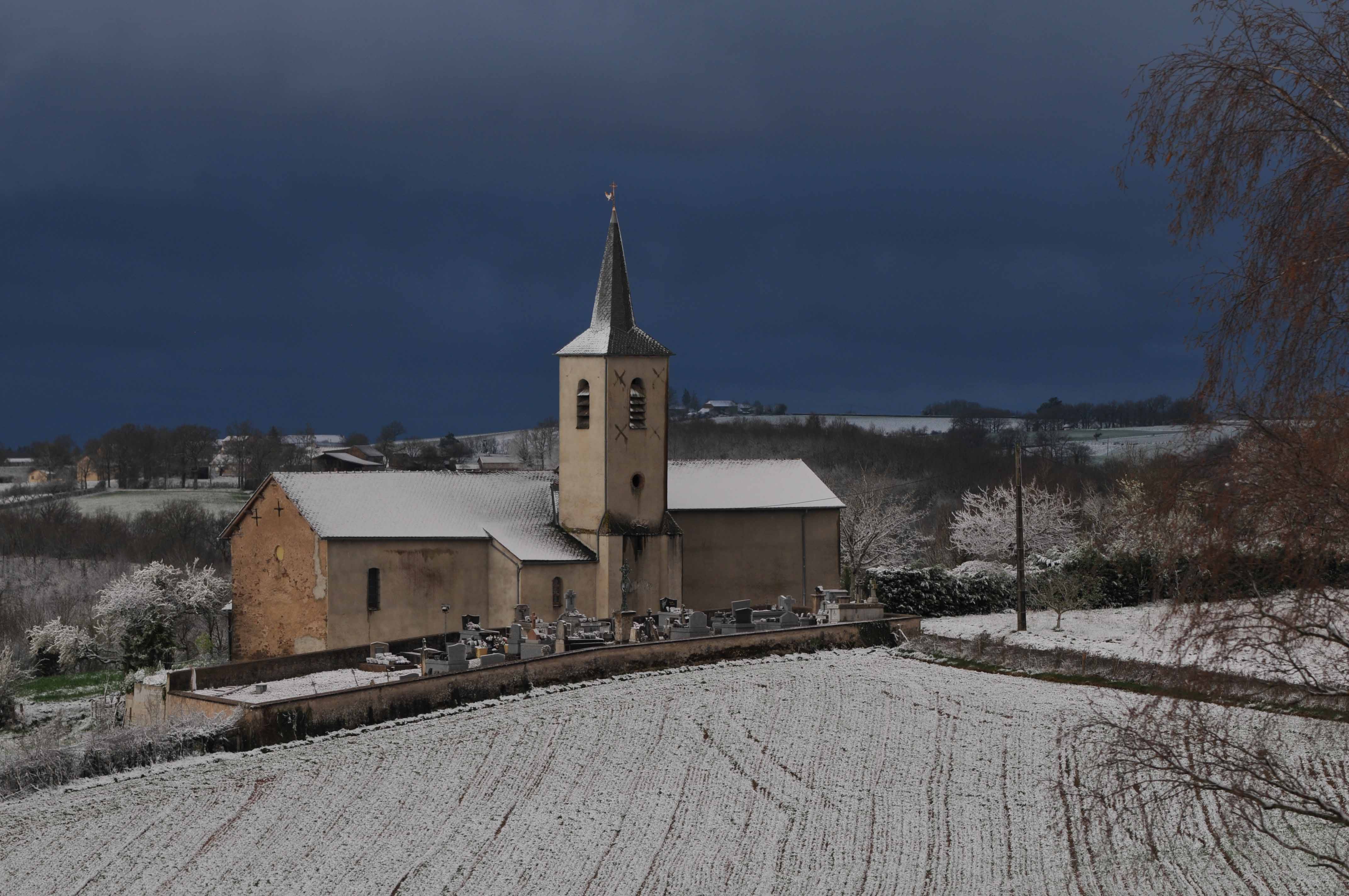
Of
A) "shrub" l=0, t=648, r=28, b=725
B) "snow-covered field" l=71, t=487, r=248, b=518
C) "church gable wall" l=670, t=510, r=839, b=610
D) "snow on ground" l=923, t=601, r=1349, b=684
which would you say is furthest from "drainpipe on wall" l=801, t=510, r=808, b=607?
"snow-covered field" l=71, t=487, r=248, b=518

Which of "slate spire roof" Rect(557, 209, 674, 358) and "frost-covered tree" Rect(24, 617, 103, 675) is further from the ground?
"slate spire roof" Rect(557, 209, 674, 358)

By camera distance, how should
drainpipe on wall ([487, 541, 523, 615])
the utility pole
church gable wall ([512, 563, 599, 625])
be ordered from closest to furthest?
the utility pole < drainpipe on wall ([487, 541, 523, 615]) < church gable wall ([512, 563, 599, 625])

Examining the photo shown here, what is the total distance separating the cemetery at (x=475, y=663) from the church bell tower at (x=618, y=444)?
211cm

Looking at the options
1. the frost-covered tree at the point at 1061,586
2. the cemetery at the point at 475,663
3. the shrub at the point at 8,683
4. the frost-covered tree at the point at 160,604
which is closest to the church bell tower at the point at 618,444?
the cemetery at the point at 475,663

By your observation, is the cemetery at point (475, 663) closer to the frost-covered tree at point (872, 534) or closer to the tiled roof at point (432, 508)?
the tiled roof at point (432, 508)

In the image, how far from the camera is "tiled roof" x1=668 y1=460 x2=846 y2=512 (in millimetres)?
44781

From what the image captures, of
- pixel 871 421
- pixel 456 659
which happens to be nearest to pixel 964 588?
pixel 456 659

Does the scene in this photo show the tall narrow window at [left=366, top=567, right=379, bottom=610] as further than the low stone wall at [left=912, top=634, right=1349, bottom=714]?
Yes

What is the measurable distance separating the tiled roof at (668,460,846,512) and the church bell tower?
277 cm

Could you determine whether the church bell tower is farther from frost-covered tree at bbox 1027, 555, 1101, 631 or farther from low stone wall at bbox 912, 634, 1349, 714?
frost-covered tree at bbox 1027, 555, 1101, 631

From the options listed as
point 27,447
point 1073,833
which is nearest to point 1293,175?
point 1073,833

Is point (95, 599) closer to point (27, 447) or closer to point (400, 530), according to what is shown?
point (400, 530)

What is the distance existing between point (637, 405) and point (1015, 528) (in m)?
20.1

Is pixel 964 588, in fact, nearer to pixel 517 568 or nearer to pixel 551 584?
pixel 551 584
